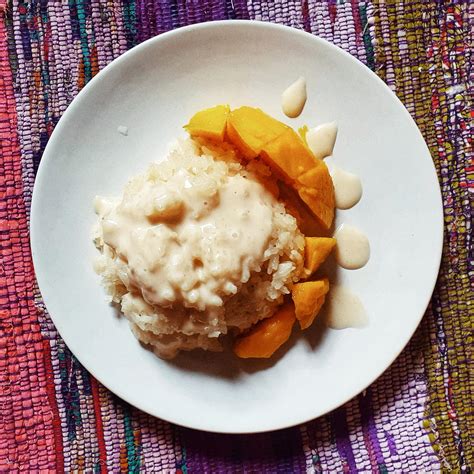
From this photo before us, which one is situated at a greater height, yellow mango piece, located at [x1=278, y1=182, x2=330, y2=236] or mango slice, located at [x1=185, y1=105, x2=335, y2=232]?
mango slice, located at [x1=185, y1=105, x2=335, y2=232]

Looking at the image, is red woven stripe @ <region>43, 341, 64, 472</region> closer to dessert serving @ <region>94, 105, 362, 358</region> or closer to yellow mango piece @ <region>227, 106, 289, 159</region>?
dessert serving @ <region>94, 105, 362, 358</region>

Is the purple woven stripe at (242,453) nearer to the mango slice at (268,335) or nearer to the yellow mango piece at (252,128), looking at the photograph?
the mango slice at (268,335)

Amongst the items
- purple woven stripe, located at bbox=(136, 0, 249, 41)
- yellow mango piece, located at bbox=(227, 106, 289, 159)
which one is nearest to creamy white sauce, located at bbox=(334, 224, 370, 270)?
yellow mango piece, located at bbox=(227, 106, 289, 159)

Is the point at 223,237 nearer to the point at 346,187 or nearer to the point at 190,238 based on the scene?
the point at 190,238

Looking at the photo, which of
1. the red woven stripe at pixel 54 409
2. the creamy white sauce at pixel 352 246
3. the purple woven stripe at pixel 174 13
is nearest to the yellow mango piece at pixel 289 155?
the creamy white sauce at pixel 352 246

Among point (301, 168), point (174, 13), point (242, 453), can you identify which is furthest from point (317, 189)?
point (242, 453)

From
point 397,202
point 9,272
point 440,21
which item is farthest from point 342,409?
point 440,21

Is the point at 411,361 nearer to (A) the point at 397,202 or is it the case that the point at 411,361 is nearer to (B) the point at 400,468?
(B) the point at 400,468
